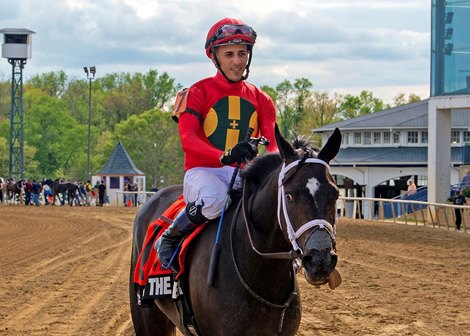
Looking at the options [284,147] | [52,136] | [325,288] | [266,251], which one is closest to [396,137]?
[52,136]

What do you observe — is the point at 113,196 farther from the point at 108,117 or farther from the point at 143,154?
the point at 108,117

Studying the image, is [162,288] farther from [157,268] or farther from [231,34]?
[231,34]

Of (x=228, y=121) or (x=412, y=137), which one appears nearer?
(x=228, y=121)

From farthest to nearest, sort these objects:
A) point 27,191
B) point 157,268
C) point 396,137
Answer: point 396,137
point 27,191
point 157,268

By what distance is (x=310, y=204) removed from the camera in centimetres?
521

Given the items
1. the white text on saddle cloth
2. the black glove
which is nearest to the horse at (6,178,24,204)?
the white text on saddle cloth

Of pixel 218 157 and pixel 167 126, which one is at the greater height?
pixel 167 126

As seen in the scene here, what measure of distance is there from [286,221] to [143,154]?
75.7 m

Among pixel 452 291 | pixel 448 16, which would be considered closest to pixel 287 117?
pixel 448 16

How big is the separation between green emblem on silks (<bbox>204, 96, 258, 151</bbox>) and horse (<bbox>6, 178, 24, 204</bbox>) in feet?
165

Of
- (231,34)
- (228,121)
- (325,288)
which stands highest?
(231,34)

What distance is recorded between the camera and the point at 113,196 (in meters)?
59.4

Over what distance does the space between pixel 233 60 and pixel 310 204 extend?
1737 millimetres

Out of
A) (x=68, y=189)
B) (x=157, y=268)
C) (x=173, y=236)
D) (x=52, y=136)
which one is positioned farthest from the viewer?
(x=52, y=136)
